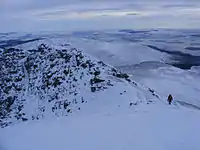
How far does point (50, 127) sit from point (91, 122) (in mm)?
2190

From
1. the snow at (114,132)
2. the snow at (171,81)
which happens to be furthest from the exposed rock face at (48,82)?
the snow at (171,81)

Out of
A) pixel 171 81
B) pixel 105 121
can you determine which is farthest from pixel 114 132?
pixel 171 81

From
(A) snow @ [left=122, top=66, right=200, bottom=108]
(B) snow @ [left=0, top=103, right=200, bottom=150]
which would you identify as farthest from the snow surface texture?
(A) snow @ [left=122, top=66, right=200, bottom=108]

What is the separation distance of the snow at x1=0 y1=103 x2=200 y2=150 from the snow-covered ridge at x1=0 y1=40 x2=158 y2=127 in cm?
152

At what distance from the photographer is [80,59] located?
2295 cm

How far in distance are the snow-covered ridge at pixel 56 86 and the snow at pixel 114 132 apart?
1.52m

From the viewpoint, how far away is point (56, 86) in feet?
65.2

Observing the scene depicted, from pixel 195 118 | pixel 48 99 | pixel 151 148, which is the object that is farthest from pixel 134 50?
pixel 151 148

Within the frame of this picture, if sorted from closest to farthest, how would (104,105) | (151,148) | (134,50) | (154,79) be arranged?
(151,148), (104,105), (154,79), (134,50)

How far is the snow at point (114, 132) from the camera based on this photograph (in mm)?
11375

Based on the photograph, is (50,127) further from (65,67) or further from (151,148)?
(65,67)

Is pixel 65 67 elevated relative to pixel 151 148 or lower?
elevated

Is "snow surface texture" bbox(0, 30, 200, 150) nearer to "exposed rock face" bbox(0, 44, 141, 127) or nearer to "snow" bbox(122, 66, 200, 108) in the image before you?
"exposed rock face" bbox(0, 44, 141, 127)

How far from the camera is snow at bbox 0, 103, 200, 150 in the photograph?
11375mm
